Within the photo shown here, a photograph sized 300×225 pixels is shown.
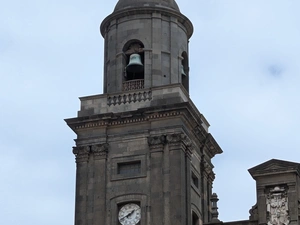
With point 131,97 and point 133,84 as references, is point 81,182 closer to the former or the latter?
point 131,97

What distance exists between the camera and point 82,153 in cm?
5041

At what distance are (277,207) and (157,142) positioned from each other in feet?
23.4

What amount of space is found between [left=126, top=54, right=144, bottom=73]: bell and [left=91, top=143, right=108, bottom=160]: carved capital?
4.51m

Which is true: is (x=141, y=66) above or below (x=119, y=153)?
above

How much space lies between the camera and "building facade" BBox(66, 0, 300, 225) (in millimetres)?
48344

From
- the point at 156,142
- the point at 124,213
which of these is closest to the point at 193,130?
the point at 156,142

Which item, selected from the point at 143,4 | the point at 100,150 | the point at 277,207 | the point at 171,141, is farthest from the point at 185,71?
the point at 277,207

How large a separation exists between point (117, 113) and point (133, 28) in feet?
16.7

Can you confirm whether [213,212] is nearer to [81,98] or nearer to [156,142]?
[156,142]

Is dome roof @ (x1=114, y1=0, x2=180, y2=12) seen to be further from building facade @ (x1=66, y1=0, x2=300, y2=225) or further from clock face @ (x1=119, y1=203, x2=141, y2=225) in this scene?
clock face @ (x1=119, y1=203, x2=141, y2=225)

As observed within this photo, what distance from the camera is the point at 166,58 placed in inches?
2055

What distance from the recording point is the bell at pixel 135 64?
51.9 metres

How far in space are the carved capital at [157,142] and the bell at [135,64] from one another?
4.53 meters

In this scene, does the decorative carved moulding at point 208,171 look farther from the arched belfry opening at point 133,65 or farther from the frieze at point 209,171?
the arched belfry opening at point 133,65
